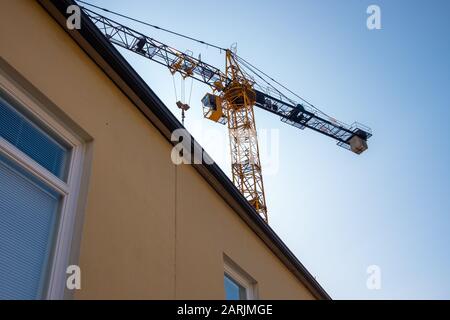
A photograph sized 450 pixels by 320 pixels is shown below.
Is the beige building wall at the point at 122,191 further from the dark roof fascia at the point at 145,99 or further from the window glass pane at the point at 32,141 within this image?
Answer: the window glass pane at the point at 32,141

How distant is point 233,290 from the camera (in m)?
6.24

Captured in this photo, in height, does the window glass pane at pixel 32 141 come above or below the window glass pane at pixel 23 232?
above

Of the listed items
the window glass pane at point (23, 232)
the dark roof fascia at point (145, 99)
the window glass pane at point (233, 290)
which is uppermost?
the dark roof fascia at point (145, 99)

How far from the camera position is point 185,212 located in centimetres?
546

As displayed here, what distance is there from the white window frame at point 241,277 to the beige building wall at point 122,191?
0.24 meters

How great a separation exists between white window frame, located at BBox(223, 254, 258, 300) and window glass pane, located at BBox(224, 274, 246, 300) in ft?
0.10

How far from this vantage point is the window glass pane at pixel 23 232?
10.2 feet

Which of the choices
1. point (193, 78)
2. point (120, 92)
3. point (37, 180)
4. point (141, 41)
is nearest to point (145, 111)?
point (120, 92)

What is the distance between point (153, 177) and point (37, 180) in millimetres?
1599

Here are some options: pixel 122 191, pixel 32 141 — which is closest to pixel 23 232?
pixel 32 141

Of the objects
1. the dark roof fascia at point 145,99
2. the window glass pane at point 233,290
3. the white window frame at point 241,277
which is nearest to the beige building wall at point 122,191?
the dark roof fascia at point 145,99

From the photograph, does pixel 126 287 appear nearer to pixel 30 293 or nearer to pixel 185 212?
pixel 30 293

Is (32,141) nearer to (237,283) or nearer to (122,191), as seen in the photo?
(122,191)

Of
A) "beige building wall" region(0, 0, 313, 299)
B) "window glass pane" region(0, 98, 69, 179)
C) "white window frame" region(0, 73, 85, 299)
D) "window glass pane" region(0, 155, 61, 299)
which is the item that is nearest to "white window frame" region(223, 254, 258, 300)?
"beige building wall" region(0, 0, 313, 299)
